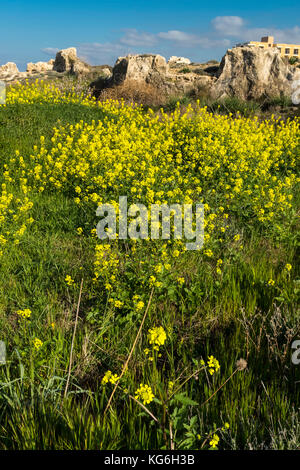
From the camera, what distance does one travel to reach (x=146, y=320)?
2895mm

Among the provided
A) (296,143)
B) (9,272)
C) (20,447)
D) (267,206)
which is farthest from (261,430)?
(296,143)

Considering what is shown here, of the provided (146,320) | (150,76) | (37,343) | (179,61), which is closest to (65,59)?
(179,61)

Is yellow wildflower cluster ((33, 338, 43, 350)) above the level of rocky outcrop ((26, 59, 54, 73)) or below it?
below

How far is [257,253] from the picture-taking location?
157 inches

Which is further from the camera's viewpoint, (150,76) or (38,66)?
(38,66)

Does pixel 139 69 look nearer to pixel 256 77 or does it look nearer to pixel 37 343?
pixel 256 77

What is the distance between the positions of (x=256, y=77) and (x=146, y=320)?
56.0 feet

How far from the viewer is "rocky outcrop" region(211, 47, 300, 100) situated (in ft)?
55.1

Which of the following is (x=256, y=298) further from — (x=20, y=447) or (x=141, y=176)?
(x=141, y=176)

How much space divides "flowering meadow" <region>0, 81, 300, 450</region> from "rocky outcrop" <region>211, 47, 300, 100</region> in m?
12.2

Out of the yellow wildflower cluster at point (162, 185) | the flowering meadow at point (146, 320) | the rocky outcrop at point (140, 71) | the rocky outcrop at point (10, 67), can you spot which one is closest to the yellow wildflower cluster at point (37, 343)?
the flowering meadow at point (146, 320)

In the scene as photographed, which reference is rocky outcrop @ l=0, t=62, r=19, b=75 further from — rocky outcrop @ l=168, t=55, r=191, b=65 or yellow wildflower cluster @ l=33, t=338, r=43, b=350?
yellow wildflower cluster @ l=33, t=338, r=43, b=350

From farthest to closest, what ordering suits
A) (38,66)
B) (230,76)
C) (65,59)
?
(38,66) → (65,59) → (230,76)

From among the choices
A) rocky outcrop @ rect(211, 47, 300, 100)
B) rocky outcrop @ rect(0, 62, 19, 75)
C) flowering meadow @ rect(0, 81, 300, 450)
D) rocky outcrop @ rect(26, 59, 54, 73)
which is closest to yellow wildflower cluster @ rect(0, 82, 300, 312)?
flowering meadow @ rect(0, 81, 300, 450)
